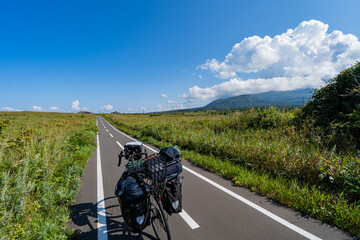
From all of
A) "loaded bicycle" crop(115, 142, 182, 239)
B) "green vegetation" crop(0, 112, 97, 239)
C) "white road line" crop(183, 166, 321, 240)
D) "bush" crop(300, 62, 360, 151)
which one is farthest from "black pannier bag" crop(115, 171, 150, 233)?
"bush" crop(300, 62, 360, 151)

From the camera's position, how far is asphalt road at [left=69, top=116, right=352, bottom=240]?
257 centimetres

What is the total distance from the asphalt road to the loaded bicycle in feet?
2.46

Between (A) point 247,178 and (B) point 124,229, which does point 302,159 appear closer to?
(A) point 247,178

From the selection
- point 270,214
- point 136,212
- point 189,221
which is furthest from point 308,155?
point 136,212

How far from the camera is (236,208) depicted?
3270mm

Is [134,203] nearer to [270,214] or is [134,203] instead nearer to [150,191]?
[150,191]

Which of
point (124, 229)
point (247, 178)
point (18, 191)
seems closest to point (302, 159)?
point (247, 178)

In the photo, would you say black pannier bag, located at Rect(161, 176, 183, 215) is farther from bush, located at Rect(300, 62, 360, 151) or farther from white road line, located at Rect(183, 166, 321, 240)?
bush, located at Rect(300, 62, 360, 151)

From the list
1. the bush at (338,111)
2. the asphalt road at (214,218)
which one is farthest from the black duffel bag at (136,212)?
the bush at (338,111)

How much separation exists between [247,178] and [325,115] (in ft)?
17.1

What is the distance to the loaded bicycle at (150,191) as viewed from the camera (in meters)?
2.01

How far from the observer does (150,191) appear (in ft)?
6.81

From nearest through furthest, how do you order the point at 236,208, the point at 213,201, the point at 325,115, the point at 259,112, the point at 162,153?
the point at 162,153 → the point at 236,208 → the point at 213,201 → the point at 325,115 → the point at 259,112

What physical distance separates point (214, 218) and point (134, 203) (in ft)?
5.98
